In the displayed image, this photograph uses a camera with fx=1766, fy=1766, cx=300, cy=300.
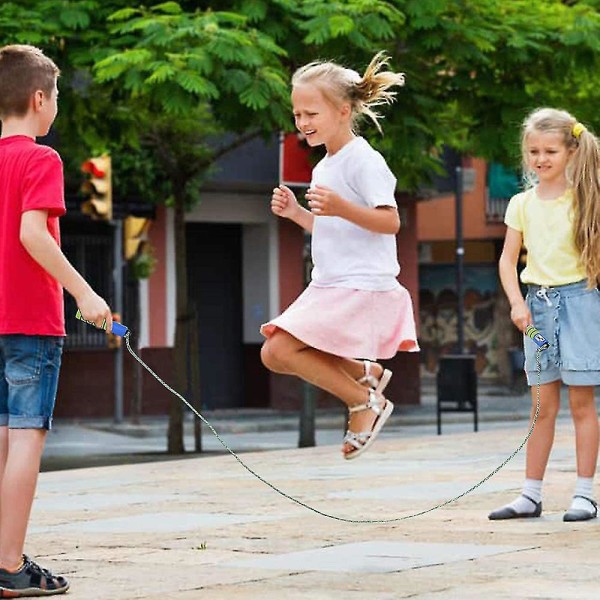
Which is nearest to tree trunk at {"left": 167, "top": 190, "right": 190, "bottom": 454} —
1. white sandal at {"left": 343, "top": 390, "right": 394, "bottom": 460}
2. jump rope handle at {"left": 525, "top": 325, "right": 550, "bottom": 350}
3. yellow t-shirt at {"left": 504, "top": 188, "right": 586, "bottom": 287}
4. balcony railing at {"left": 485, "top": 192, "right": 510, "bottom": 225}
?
yellow t-shirt at {"left": 504, "top": 188, "right": 586, "bottom": 287}

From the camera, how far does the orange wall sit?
155 feet

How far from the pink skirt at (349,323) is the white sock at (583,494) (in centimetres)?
200

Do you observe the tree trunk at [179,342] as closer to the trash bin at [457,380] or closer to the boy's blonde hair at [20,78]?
the trash bin at [457,380]

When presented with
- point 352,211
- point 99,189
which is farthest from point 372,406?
point 99,189

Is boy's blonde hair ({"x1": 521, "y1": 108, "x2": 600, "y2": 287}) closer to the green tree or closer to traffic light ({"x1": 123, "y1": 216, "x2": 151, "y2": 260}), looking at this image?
the green tree

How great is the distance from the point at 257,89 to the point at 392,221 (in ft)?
27.8

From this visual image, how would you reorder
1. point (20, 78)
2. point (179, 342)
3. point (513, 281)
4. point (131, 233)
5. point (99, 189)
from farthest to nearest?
point (131, 233) < point (99, 189) < point (179, 342) < point (513, 281) < point (20, 78)

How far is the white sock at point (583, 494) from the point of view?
8070mm

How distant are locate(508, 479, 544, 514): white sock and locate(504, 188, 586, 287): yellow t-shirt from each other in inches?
37.0

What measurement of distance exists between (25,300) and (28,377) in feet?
0.90

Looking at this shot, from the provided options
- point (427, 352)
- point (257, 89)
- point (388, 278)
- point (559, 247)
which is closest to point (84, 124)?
point (257, 89)

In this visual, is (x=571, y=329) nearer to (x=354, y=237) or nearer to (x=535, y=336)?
(x=535, y=336)

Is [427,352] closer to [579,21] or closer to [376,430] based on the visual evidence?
[579,21]

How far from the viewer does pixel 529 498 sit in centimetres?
820
